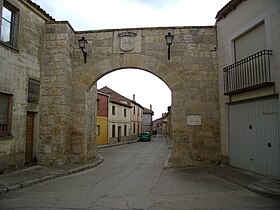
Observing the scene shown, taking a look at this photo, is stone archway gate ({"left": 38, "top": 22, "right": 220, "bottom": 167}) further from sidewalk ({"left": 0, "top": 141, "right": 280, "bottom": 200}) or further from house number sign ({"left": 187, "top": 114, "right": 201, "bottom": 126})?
sidewalk ({"left": 0, "top": 141, "right": 280, "bottom": 200})

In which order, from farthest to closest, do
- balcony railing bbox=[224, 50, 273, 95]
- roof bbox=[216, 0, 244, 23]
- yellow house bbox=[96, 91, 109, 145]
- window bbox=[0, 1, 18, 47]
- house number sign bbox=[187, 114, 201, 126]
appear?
yellow house bbox=[96, 91, 109, 145] < house number sign bbox=[187, 114, 201, 126] < roof bbox=[216, 0, 244, 23] < window bbox=[0, 1, 18, 47] < balcony railing bbox=[224, 50, 273, 95]

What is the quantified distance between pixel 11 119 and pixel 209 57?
266 inches

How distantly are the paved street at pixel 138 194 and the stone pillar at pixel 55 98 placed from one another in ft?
5.37

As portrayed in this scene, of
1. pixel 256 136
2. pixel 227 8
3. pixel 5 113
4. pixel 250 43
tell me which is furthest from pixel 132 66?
pixel 256 136

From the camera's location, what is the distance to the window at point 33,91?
8.41 m

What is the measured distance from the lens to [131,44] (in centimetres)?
940

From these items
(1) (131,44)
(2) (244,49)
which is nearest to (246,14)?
(2) (244,49)

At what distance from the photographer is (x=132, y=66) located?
30.6 feet

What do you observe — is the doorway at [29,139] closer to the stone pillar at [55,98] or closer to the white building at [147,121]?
the stone pillar at [55,98]

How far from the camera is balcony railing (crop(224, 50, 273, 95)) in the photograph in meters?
6.57

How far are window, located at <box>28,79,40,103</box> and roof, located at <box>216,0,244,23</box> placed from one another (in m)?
6.62

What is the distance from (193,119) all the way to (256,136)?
2275 mm

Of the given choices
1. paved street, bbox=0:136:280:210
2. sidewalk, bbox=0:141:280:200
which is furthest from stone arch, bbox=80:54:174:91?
paved street, bbox=0:136:280:210

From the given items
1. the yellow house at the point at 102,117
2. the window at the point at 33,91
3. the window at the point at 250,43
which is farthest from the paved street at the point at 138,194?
the yellow house at the point at 102,117
